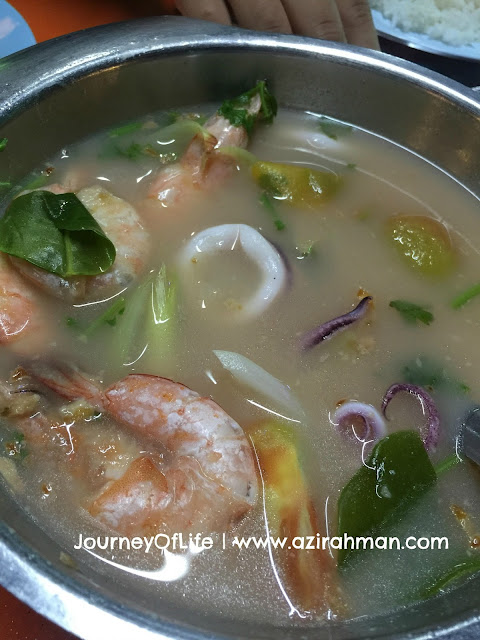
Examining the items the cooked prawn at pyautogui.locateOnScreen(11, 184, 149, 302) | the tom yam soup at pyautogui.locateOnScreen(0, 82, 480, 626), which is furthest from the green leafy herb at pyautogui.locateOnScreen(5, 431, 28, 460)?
the cooked prawn at pyautogui.locateOnScreen(11, 184, 149, 302)

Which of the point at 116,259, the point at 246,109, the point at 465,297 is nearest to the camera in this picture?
the point at 116,259

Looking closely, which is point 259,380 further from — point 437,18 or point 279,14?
point 437,18

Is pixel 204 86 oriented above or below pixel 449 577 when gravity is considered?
above

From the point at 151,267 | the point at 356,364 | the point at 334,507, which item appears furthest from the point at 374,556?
the point at 151,267

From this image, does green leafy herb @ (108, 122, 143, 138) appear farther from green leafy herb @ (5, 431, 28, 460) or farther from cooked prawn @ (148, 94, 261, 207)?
green leafy herb @ (5, 431, 28, 460)

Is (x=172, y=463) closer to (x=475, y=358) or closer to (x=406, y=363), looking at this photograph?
(x=406, y=363)

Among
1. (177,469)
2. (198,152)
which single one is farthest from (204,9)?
(177,469)
